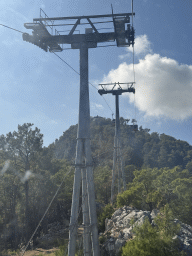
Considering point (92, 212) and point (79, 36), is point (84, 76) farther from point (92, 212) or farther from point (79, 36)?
point (92, 212)

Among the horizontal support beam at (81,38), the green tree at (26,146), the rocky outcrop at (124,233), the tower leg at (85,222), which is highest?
the horizontal support beam at (81,38)

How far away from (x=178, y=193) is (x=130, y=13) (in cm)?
2065

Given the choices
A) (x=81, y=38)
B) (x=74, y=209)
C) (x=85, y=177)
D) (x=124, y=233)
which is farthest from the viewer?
(x=124, y=233)

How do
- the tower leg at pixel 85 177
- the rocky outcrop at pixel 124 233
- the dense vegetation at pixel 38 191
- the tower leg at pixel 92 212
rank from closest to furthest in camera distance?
the tower leg at pixel 85 177 → the tower leg at pixel 92 212 → the rocky outcrop at pixel 124 233 → the dense vegetation at pixel 38 191

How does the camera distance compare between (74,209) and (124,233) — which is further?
(124,233)

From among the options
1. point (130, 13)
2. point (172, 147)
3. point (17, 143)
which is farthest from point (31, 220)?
point (172, 147)

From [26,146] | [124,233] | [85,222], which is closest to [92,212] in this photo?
[85,222]

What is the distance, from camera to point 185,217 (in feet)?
68.3

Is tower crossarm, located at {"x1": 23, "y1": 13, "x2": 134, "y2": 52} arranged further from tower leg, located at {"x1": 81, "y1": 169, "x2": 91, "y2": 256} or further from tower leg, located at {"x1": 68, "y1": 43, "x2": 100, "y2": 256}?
tower leg, located at {"x1": 81, "y1": 169, "x2": 91, "y2": 256}

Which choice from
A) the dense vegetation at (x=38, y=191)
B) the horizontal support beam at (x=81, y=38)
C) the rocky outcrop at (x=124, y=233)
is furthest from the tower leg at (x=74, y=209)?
the dense vegetation at (x=38, y=191)

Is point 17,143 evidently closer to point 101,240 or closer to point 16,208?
point 16,208

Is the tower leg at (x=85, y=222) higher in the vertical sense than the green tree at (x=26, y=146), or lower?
lower

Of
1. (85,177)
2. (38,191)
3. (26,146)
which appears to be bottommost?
(38,191)

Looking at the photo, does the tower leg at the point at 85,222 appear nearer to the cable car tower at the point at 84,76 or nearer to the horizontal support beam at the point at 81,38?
the cable car tower at the point at 84,76
